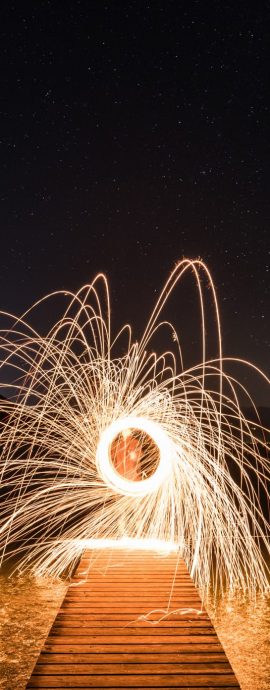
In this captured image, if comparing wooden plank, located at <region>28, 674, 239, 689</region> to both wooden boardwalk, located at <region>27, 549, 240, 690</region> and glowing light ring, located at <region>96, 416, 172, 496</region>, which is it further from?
glowing light ring, located at <region>96, 416, 172, 496</region>

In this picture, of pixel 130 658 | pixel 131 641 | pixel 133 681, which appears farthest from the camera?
pixel 131 641

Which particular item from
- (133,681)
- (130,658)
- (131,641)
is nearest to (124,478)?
(131,641)

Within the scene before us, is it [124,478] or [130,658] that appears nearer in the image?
[130,658]

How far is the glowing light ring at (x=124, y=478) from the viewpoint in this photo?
5820 millimetres

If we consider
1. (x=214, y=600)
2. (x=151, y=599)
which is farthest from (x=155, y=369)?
(x=151, y=599)

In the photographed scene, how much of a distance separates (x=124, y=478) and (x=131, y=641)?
2.62 meters

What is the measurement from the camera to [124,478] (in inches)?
238

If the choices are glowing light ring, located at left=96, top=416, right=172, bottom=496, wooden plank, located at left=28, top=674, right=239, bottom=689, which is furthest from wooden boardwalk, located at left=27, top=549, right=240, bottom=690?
glowing light ring, located at left=96, top=416, right=172, bottom=496

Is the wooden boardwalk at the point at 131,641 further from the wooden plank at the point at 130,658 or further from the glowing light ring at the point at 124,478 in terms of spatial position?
the glowing light ring at the point at 124,478

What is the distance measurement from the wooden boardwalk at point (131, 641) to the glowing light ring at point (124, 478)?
1.00 m

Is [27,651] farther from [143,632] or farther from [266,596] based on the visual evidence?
[266,596]

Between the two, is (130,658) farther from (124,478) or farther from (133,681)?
(124,478)

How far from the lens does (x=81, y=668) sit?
Answer: 3.05 meters

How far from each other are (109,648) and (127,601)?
99 cm
